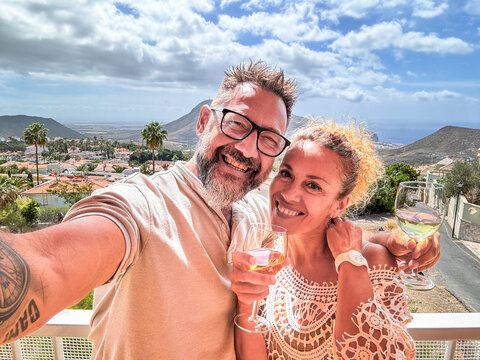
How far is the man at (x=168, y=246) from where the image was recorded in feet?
2.12

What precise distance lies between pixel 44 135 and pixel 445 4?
13259cm

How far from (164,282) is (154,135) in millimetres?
36610

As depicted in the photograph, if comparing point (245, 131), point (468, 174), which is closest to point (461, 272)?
point (468, 174)

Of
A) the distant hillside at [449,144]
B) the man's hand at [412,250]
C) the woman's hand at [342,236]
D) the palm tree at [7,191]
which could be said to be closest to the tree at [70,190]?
the palm tree at [7,191]

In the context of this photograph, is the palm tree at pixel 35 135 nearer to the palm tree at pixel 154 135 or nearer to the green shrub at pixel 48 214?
the green shrub at pixel 48 214

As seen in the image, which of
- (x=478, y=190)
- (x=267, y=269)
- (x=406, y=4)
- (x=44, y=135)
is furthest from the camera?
(x=406, y=4)

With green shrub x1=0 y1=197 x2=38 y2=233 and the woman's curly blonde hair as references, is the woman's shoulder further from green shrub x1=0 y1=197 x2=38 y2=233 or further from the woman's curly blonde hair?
green shrub x1=0 y1=197 x2=38 y2=233

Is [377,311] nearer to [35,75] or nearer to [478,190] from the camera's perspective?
[478,190]

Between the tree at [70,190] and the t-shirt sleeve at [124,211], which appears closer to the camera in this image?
the t-shirt sleeve at [124,211]

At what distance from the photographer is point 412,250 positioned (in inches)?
55.4

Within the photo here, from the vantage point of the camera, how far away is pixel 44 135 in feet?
152

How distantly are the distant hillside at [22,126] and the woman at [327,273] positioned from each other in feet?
185

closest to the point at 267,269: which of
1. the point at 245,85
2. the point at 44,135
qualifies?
the point at 245,85

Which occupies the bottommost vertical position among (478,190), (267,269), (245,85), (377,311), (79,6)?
(478,190)
